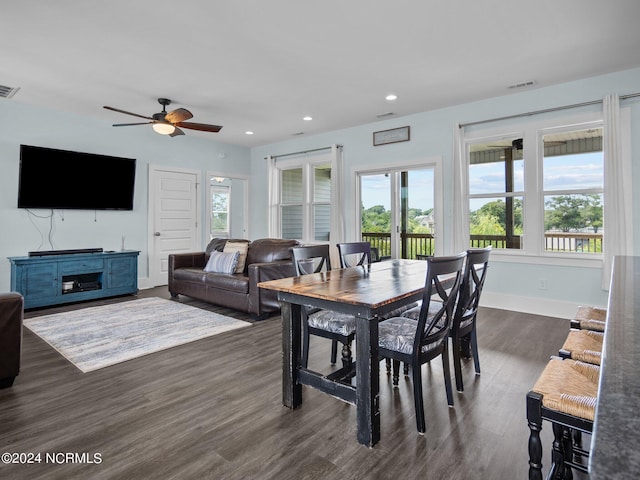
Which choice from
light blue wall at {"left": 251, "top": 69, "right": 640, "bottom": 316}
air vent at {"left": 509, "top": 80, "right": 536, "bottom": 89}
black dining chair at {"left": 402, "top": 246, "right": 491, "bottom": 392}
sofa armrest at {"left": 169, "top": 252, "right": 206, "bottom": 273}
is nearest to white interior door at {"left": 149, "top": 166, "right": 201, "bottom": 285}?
sofa armrest at {"left": 169, "top": 252, "right": 206, "bottom": 273}

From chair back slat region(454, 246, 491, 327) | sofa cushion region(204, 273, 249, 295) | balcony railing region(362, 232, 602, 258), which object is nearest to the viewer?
chair back slat region(454, 246, 491, 327)

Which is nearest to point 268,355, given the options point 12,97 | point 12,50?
point 12,50

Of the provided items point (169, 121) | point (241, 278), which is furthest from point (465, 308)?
point (169, 121)

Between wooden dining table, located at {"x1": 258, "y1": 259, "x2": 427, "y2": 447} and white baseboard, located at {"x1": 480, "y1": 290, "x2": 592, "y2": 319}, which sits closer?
wooden dining table, located at {"x1": 258, "y1": 259, "x2": 427, "y2": 447}

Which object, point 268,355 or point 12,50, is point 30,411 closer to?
point 268,355

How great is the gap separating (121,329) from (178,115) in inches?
99.4

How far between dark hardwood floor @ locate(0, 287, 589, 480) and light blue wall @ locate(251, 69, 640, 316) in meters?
1.73

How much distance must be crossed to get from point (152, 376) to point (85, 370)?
57 centimetres

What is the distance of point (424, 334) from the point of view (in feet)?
6.68

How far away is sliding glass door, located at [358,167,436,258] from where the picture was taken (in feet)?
18.3

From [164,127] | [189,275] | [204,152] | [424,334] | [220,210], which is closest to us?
[424,334]

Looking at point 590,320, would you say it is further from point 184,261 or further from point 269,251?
point 184,261

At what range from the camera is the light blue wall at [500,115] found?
13.2 ft

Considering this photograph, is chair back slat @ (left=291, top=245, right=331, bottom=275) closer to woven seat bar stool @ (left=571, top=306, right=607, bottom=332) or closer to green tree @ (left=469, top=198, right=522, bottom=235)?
woven seat bar stool @ (left=571, top=306, right=607, bottom=332)
